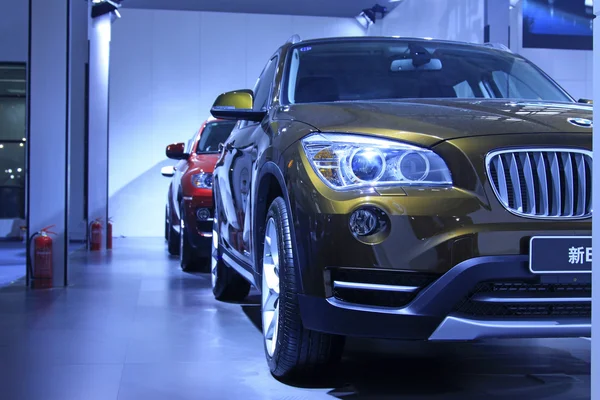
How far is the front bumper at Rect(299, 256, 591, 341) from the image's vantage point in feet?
8.51

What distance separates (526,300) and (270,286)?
47.0 inches

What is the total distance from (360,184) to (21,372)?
6.00 ft

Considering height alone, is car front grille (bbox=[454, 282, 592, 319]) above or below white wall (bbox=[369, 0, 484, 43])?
below

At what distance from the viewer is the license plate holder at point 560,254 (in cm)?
261

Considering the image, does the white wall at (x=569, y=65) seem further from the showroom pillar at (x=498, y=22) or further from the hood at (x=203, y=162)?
the hood at (x=203, y=162)

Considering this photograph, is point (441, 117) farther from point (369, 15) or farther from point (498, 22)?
point (369, 15)

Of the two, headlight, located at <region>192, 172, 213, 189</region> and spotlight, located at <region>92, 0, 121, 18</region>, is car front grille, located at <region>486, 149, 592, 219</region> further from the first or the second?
spotlight, located at <region>92, 0, 121, 18</region>

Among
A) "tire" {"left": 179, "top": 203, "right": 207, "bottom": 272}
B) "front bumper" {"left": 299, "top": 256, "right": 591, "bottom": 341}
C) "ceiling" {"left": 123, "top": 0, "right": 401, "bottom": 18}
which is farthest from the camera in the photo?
"ceiling" {"left": 123, "top": 0, "right": 401, "bottom": 18}

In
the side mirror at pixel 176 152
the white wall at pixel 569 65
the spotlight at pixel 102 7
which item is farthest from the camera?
the spotlight at pixel 102 7

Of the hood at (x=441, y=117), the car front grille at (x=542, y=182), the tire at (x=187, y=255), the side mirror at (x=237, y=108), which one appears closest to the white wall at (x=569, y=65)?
the tire at (x=187, y=255)

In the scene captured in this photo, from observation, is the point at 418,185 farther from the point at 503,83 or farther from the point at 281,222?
the point at 503,83

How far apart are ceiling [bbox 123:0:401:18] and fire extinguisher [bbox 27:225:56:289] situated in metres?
7.97

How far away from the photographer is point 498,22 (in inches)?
354

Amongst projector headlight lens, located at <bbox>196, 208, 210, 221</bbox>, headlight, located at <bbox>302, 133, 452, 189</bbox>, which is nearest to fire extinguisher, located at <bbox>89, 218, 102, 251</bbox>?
projector headlight lens, located at <bbox>196, 208, 210, 221</bbox>
